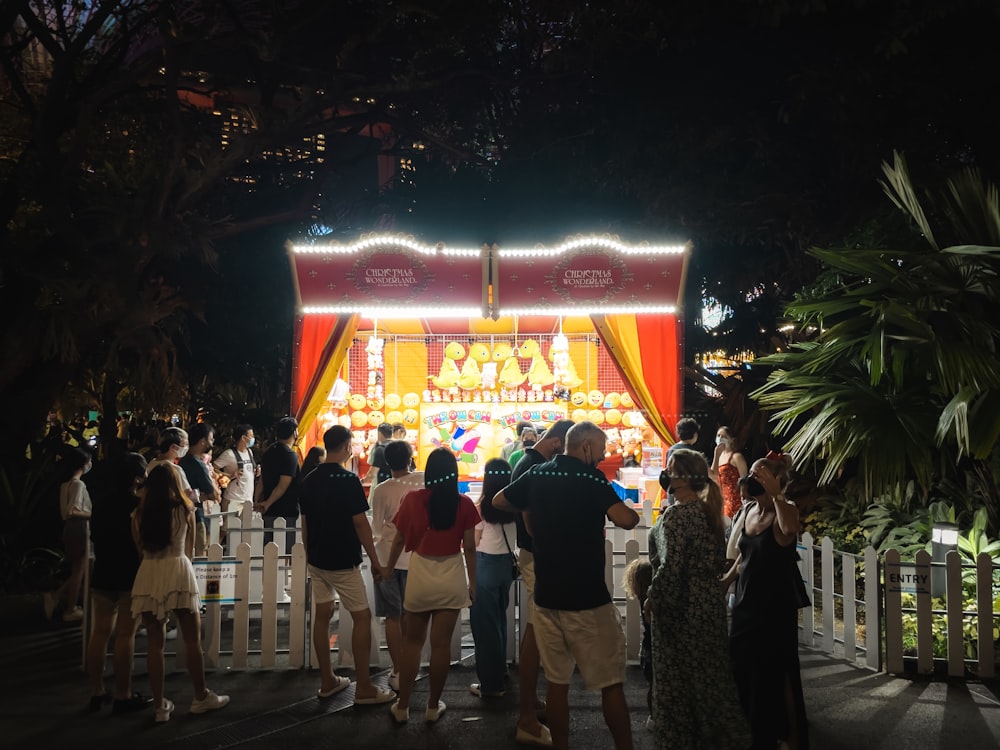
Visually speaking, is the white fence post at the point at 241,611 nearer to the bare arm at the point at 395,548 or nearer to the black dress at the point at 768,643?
the bare arm at the point at 395,548

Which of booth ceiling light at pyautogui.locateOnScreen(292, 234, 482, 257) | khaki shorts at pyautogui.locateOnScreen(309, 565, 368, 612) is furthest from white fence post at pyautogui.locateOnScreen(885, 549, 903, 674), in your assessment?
booth ceiling light at pyautogui.locateOnScreen(292, 234, 482, 257)

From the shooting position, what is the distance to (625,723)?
401 centimetres

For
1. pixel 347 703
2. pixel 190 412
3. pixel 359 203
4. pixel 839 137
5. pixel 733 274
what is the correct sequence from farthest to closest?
pixel 359 203 → pixel 190 412 → pixel 733 274 → pixel 839 137 → pixel 347 703

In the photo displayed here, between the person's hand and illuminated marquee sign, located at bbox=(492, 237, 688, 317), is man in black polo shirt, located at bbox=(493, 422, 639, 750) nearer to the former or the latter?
the person's hand

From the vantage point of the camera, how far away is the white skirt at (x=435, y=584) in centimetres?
491

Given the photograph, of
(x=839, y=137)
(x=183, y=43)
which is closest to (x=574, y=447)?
(x=839, y=137)

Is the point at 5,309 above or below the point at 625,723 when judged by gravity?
above

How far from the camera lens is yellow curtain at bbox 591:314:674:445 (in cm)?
969

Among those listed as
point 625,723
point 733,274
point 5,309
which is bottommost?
point 625,723

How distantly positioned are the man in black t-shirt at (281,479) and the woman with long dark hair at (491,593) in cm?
295

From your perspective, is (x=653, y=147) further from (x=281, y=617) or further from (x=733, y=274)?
(x=281, y=617)

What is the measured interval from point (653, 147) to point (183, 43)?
20.2 feet

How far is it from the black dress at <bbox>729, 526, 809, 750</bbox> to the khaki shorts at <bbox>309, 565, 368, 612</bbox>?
7.51 feet

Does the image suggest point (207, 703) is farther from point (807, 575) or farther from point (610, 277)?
point (610, 277)
